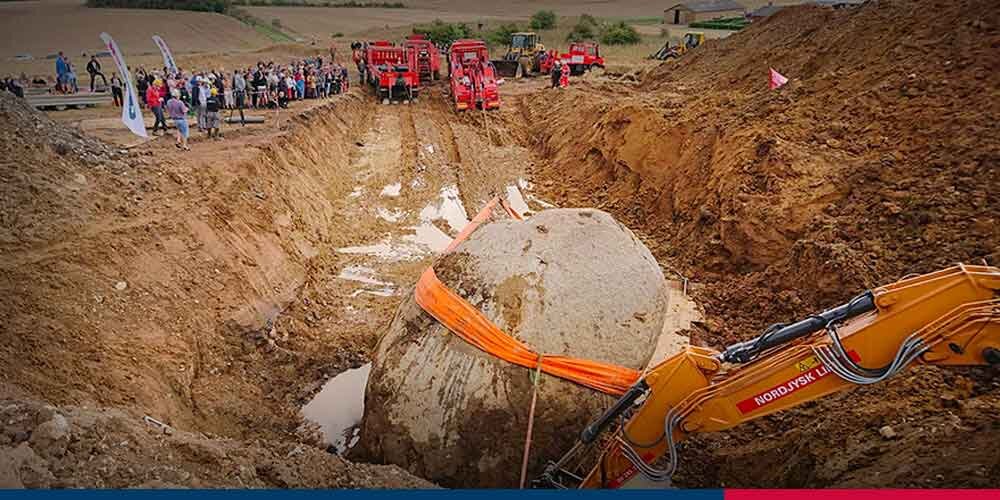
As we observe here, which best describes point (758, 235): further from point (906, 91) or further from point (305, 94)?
point (305, 94)

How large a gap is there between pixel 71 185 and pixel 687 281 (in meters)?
9.35

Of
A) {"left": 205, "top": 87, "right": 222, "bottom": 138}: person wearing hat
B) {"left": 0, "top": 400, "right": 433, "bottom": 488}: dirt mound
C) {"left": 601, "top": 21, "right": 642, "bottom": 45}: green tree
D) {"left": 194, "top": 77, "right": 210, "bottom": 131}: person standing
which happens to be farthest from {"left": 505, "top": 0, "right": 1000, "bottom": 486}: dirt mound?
{"left": 601, "top": 21, "right": 642, "bottom": 45}: green tree

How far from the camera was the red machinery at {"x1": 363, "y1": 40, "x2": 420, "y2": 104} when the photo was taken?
23656 mm

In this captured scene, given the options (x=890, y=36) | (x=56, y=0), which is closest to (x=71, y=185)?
(x=890, y=36)

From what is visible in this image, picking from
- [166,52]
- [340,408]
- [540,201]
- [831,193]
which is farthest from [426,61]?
[340,408]

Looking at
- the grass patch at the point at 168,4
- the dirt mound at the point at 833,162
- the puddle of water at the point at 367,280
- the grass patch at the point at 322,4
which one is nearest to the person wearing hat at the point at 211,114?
the puddle of water at the point at 367,280

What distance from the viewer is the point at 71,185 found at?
918 cm

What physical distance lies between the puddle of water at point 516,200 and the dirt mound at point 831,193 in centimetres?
84

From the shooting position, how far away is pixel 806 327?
14.0 feet

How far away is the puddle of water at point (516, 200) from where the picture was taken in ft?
48.0

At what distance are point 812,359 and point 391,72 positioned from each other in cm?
2148

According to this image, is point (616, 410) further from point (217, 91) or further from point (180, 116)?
point (217, 91)

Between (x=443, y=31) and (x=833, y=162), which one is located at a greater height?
(x=443, y=31)

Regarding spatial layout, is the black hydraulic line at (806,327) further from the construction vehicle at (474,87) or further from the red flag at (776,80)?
the construction vehicle at (474,87)
